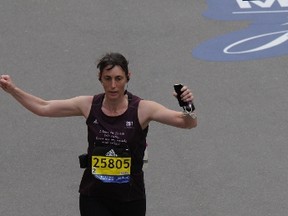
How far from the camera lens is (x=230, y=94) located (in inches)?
424

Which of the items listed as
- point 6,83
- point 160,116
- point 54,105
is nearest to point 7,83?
point 6,83

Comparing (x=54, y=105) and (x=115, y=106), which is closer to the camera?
(x=115, y=106)

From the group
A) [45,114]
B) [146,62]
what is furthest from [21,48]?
[45,114]

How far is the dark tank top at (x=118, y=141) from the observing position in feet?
21.1

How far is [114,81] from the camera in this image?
252 inches

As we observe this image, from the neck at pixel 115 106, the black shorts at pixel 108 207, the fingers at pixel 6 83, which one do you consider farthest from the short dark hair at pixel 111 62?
the black shorts at pixel 108 207

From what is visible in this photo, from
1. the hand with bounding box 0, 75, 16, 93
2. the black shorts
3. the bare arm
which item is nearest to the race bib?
the black shorts

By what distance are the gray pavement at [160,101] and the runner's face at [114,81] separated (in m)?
2.41

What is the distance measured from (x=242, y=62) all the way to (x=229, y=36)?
811 millimetres

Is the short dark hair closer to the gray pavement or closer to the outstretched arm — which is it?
the outstretched arm

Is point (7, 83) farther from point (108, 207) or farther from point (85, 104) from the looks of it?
point (108, 207)

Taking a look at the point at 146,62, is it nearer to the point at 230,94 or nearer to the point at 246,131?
the point at 230,94

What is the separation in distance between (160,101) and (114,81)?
4.22m

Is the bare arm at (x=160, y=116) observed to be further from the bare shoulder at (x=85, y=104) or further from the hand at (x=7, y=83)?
the hand at (x=7, y=83)
